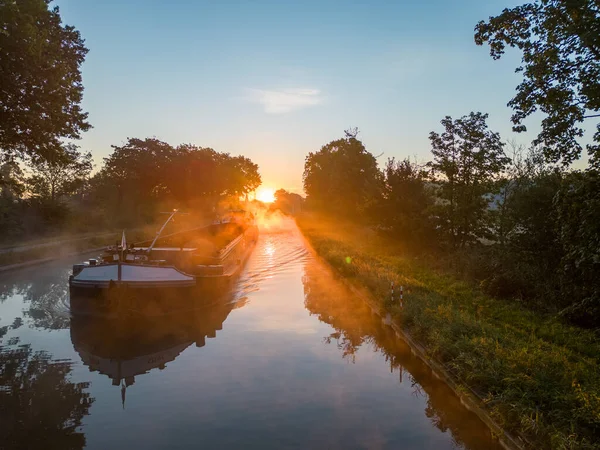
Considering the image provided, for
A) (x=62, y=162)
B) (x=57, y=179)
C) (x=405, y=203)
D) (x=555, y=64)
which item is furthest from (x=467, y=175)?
(x=57, y=179)

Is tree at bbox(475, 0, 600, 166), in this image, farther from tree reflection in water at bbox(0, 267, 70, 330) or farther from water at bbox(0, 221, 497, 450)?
tree reflection in water at bbox(0, 267, 70, 330)

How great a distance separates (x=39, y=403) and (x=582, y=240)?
13.6m

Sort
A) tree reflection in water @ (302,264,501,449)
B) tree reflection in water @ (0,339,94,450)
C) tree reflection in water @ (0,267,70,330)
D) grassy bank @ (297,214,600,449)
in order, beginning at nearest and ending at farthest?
grassy bank @ (297,214,600,449) < tree reflection in water @ (0,339,94,450) < tree reflection in water @ (302,264,501,449) < tree reflection in water @ (0,267,70,330)

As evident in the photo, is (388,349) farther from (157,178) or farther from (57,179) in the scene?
(157,178)

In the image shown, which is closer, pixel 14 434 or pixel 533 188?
pixel 14 434

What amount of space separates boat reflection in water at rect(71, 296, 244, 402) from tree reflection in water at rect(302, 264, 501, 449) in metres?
3.69

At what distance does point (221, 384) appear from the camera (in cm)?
848

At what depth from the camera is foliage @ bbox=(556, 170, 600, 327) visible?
11.2 m

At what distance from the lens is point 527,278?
16.2m

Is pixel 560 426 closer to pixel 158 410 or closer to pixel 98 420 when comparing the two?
pixel 158 410

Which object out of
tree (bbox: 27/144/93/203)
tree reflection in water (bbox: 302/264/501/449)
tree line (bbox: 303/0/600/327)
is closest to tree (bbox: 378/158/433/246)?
tree line (bbox: 303/0/600/327)

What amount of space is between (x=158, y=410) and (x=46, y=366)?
3882 mm

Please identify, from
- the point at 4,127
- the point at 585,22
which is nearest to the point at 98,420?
the point at 585,22

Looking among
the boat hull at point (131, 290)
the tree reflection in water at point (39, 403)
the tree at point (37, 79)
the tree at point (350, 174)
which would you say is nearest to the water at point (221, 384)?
the tree reflection in water at point (39, 403)
